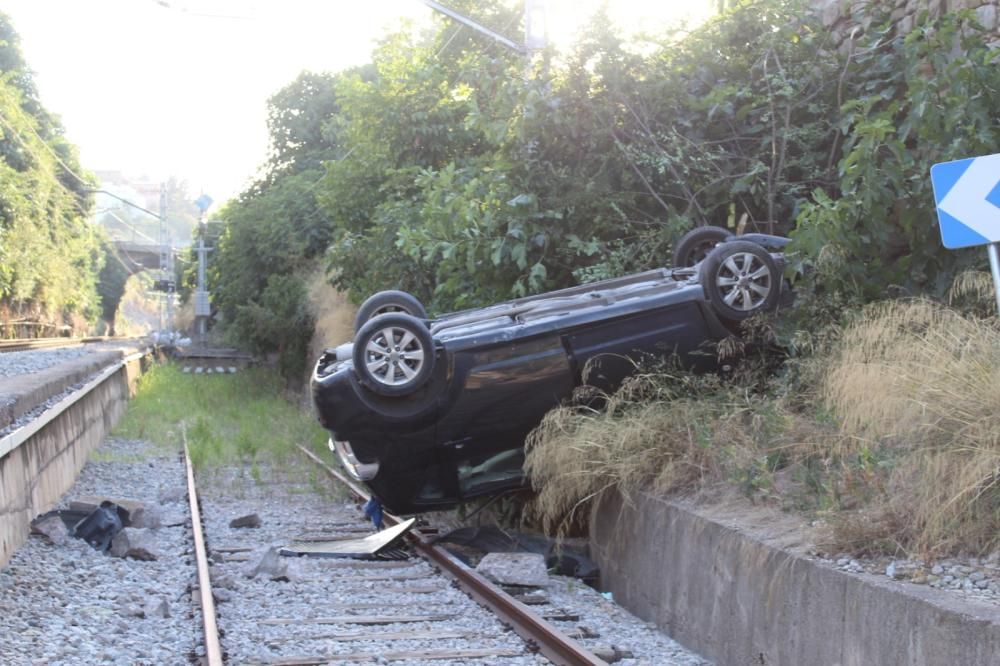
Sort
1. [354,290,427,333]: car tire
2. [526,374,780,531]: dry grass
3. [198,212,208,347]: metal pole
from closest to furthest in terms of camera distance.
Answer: [526,374,780,531]: dry grass < [354,290,427,333]: car tire < [198,212,208,347]: metal pole

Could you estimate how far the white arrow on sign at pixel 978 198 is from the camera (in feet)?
19.7

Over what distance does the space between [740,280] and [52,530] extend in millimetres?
6054

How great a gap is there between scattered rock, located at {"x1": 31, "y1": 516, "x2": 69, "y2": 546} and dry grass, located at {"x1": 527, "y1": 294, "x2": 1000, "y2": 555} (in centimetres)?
405

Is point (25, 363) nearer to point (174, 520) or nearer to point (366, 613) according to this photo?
point (174, 520)

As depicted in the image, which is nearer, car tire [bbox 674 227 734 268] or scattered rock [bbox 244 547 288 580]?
scattered rock [bbox 244 547 288 580]

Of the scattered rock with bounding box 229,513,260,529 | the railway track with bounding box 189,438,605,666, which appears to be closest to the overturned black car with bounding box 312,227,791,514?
the railway track with bounding box 189,438,605,666

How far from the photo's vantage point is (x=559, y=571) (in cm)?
911

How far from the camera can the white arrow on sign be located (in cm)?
600

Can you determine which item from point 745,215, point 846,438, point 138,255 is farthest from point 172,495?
point 138,255

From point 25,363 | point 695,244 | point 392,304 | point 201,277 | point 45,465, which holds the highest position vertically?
point 201,277

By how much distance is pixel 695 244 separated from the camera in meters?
11.3

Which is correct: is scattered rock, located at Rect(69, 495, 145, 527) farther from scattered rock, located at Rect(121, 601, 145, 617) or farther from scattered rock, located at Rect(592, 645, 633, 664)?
scattered rock, located at Rect(592, 645, 633, 664)

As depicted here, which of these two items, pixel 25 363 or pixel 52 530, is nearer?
pixel 52 530

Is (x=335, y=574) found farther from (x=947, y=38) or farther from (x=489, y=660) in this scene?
(x=947, y=38)
